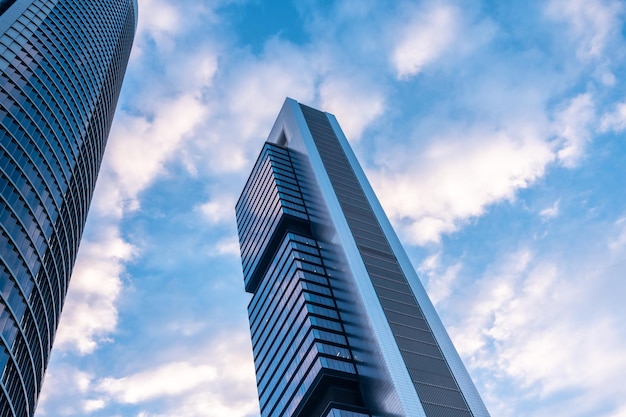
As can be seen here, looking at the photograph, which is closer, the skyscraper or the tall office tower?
the tall office tower

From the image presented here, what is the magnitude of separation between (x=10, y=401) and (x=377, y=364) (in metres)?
50.8

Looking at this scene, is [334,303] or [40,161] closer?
[40,161]

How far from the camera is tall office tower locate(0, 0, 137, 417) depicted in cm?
5988

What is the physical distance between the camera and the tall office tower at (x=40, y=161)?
5988cm

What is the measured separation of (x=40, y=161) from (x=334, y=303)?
56889 mm

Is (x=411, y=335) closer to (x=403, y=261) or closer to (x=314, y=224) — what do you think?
(x=403, y=261)

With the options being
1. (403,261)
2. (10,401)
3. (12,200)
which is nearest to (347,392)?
(403,261)

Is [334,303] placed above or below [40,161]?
below

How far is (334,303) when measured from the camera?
105500mm

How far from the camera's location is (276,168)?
470ft

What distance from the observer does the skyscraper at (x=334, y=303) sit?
8575cm

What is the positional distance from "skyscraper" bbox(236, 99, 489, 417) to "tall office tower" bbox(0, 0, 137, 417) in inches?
1651

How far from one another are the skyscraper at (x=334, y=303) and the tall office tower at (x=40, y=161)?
41.9 metres

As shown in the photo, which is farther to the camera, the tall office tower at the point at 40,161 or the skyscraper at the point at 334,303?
the skyscraper at the point at 334,303
